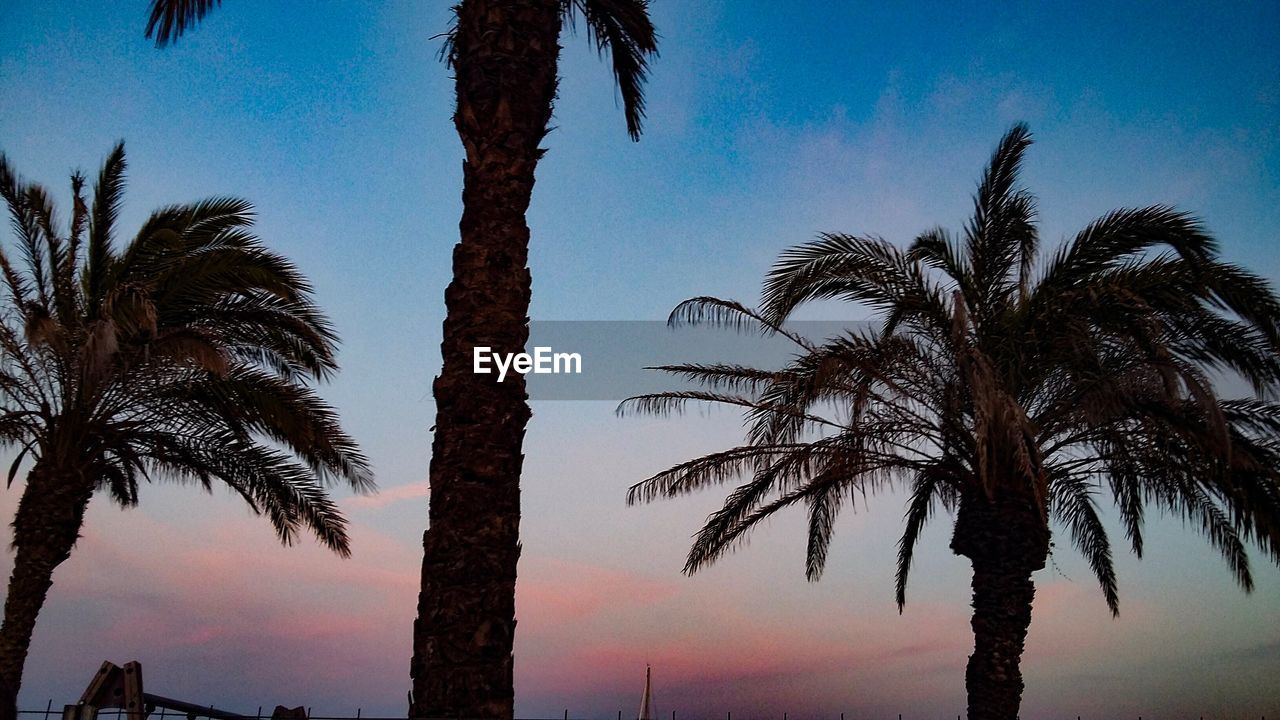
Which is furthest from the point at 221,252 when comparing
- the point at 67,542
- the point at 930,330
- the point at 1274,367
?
the point at 1274,367

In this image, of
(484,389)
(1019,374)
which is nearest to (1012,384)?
(1019,374)

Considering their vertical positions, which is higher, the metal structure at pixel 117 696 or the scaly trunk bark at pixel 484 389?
the scaly trunk bark at pixel 484 389

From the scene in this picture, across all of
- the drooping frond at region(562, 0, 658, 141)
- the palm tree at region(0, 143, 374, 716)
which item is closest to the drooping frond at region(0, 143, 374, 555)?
the palm tree at region(0, 143, 374, 716)

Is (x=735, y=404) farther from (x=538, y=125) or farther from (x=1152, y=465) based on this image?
(x=538, y=125)

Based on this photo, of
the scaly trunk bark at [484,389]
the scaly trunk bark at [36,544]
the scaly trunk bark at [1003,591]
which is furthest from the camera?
the scaly trunk bark at [36,544]

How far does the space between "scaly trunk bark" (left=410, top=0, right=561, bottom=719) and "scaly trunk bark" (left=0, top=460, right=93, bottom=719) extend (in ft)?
32.9

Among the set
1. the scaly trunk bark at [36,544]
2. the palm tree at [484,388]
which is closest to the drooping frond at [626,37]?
the palm tree at [484,388]

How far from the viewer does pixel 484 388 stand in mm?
6492

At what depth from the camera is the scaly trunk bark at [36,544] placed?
13.8 meters

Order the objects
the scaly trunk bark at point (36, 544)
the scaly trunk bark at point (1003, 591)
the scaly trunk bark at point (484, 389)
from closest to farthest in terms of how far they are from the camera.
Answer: the scaly trunk bark at point (484, 389)
the scaly trunk bark at point (1003, 591)
the scaly trunk bark at point (36, 544)

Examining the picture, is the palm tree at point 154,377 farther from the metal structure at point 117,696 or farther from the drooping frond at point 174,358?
the metal structure at point 117,696

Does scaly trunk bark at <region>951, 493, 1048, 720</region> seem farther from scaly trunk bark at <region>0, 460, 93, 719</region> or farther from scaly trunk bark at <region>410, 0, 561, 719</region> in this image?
scaly trunk bark at <region>0, 460, 93, 719</region>

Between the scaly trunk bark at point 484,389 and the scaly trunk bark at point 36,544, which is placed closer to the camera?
the scaly trunk bark at point 484,389

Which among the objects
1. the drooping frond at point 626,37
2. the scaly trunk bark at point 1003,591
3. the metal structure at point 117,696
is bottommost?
the metal structure at point 117,696
